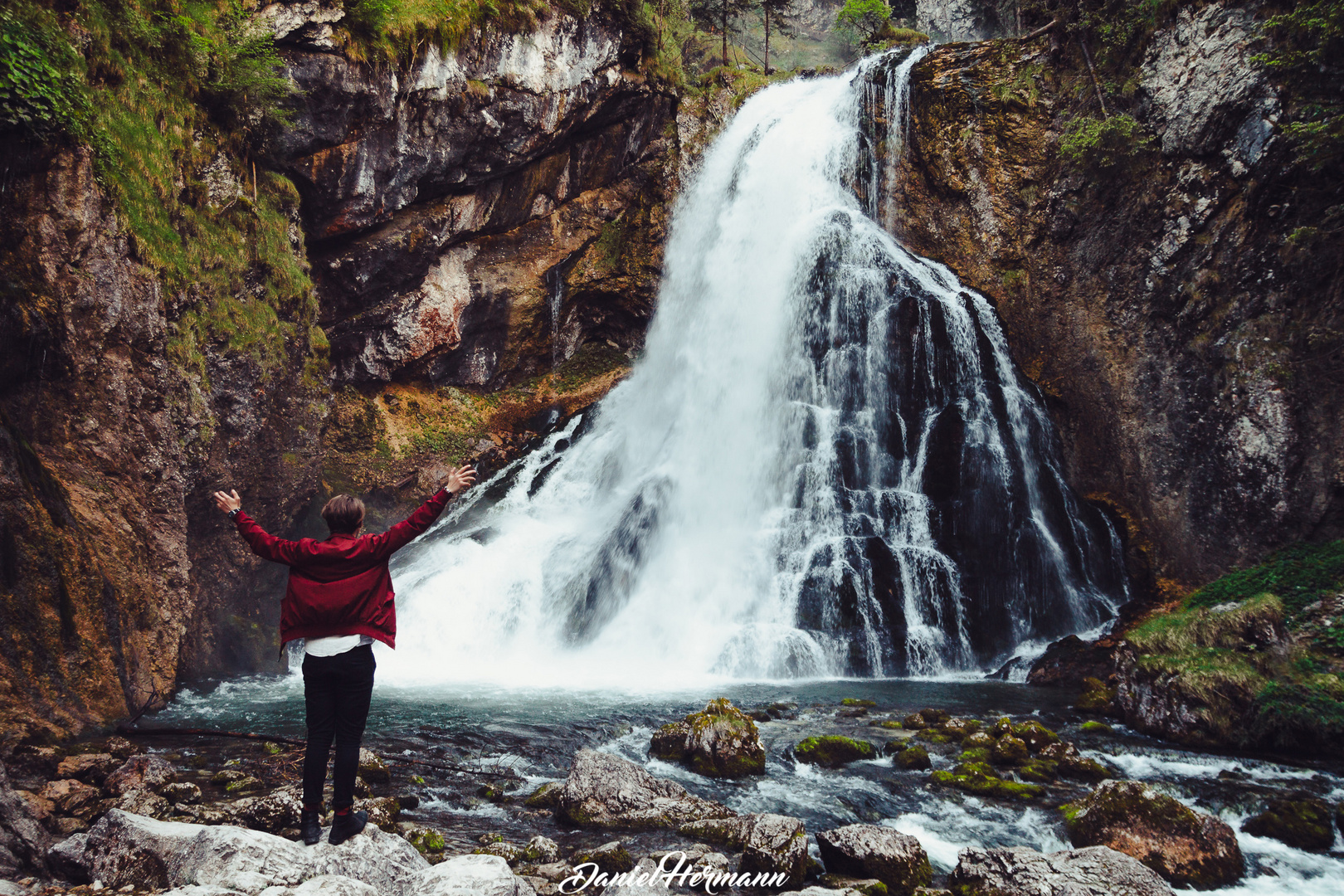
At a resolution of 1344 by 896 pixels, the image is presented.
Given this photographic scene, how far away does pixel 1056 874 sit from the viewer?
4465mm

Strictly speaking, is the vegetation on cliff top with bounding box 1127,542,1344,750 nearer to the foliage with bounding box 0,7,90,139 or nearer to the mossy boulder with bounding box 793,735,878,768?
the mossy boulder with bounding box 793,735,878,768

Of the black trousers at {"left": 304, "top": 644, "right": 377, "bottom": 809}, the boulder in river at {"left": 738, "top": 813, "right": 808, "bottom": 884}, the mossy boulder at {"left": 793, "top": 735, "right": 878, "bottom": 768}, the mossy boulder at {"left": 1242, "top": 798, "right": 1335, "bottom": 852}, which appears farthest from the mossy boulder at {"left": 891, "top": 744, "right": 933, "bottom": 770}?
the black trousers at {"left": 304, "top": 644, "right": 377, "bottom": 809}

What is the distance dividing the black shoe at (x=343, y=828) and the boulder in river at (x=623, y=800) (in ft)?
7.75

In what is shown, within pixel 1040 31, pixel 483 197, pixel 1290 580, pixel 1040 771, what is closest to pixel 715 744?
pixel 1040 771

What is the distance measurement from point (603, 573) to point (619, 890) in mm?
11049

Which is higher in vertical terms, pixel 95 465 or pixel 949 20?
pixel 949 20

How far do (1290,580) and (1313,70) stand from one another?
8468 millimetres

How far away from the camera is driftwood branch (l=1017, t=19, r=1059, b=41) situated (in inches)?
693

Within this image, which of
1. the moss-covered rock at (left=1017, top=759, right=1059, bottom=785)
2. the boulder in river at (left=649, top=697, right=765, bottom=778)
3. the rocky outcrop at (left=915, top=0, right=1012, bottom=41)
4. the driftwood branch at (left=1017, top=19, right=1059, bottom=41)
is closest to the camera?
the moss-covered rock at (left=1017, top=759, right=1059, bottom=785)

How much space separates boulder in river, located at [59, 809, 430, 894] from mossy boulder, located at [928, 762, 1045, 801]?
17.0 feet

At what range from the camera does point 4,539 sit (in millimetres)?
6621

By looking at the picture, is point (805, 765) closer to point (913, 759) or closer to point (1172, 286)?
point (913, 759)

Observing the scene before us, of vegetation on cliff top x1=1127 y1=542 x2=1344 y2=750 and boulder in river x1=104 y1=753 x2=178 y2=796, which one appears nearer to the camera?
boulder in river x1=104 y1=753 x2=178 y2=796

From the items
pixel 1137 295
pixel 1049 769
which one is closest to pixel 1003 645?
pixel 1049 769
